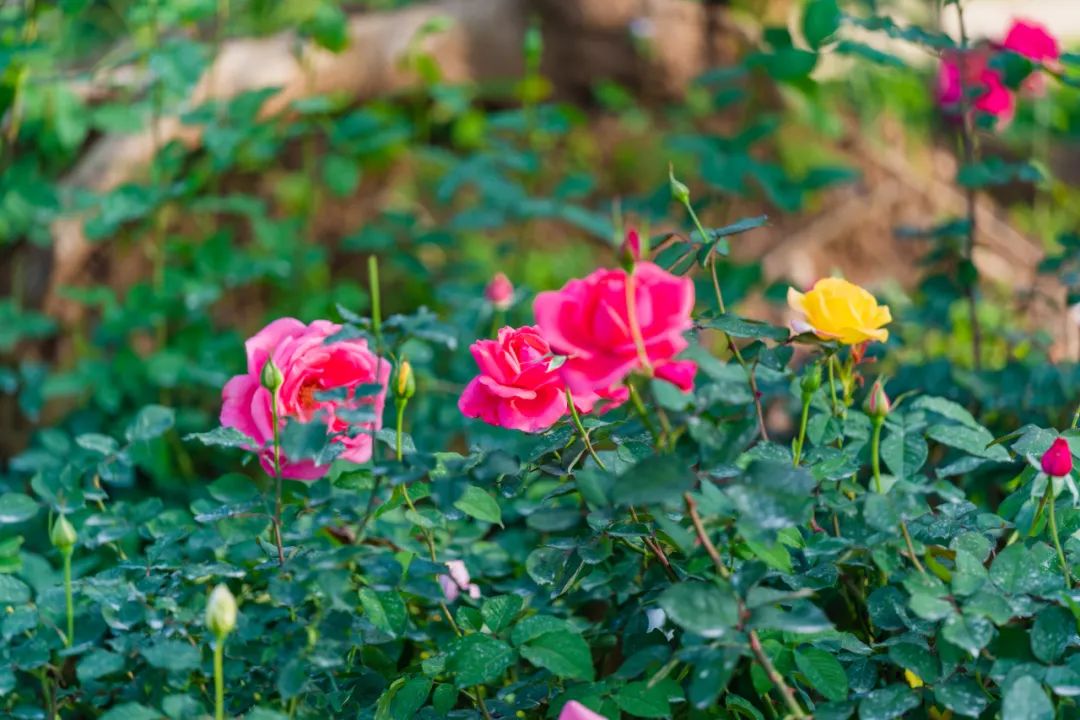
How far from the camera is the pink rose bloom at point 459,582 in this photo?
1.19 metres

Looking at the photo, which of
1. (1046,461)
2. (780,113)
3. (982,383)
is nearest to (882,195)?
(780,113)

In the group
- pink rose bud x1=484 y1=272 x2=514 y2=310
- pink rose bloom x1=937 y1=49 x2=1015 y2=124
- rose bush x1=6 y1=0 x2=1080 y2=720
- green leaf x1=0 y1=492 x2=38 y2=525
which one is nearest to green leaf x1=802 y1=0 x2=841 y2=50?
rose bush x1=6 y1=0 x2=1080 y2=720

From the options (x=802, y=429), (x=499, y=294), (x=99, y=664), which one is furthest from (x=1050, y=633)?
(x=499, y=294)

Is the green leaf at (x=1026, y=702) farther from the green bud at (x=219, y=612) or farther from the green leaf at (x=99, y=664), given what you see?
the green leaf at (x=99, y=664)

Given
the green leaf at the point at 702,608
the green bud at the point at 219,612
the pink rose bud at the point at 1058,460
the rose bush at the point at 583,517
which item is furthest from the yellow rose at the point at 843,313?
the green bud at the point at 219,612

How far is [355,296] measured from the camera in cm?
223

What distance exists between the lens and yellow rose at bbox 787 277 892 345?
37.8 inches

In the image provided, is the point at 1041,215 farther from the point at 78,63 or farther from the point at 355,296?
the point at 78,63

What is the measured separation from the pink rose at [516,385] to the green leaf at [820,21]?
935 millimetres

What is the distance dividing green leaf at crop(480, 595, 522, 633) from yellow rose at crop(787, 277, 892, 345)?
13.9 inches

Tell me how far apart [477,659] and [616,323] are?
0.34 metres

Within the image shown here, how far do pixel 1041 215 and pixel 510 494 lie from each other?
2863 millimetres

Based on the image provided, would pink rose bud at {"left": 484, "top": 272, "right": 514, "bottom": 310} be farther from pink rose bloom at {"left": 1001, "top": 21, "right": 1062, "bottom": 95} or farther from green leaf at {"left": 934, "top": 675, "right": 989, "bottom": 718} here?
green leaf at {"left": 934, "top": 675, "right": 989, "bottom": 718}

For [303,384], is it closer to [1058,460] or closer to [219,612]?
[219,612]
